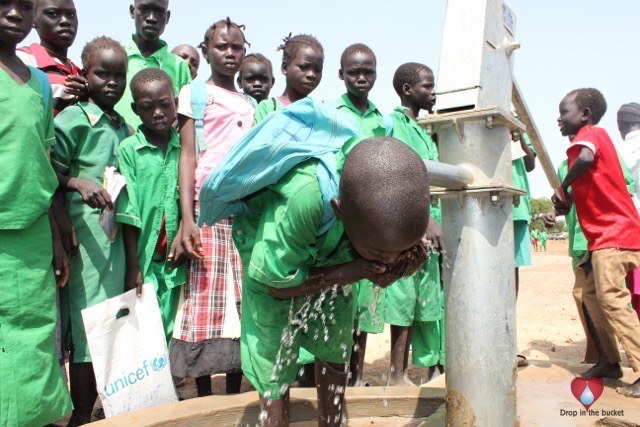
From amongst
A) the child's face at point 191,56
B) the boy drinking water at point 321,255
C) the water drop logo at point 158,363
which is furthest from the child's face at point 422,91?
the water drop logo at point 158,363

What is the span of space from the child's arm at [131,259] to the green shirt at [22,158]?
Answer: 1.91 feet

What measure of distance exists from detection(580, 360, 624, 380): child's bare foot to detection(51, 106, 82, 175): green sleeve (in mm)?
2916

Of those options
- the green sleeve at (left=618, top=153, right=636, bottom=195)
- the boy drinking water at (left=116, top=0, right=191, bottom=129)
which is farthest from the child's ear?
the green sleeve at (left=618, top=153, right=636, bottom=195)

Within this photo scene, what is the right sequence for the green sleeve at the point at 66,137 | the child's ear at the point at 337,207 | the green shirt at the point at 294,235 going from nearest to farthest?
the child's ear at the point at 337,207 < the green shirt at the point at 294,235 < the green sleeve at the point at 66,137

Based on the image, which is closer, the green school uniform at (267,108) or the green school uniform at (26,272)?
the green school uniform at (26,272)

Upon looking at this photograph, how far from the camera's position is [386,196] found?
1525 millimetres

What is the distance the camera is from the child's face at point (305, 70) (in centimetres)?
354

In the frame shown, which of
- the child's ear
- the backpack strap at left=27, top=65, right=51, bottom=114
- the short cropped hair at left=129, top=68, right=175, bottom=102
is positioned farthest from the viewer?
the short cropped hair at left=129, top=68, right=175, bottom=102

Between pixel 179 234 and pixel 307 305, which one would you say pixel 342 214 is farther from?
pixel 179 234

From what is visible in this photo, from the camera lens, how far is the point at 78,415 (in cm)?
282

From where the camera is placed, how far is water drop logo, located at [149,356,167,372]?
2861 millimetres

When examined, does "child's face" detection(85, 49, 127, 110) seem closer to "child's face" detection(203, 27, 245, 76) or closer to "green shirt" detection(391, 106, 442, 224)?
"child's face" detection(203, 27, 245, 76)

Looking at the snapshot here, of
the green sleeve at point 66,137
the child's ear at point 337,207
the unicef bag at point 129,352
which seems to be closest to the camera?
the child's ear at point 337,207

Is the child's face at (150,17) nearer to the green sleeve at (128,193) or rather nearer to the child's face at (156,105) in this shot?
→ the child's face at (156,105)
